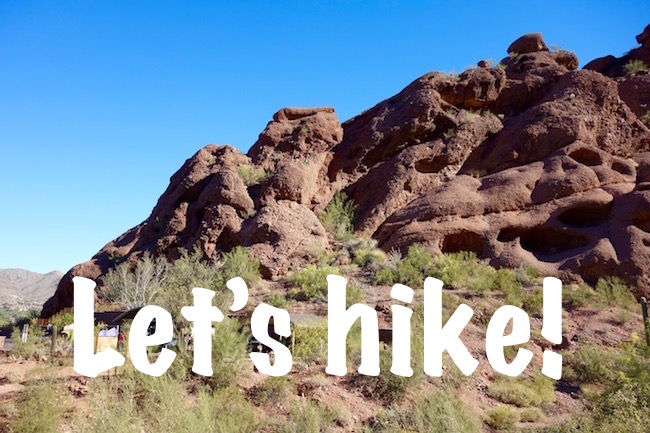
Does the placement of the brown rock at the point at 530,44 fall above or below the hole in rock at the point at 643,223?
above

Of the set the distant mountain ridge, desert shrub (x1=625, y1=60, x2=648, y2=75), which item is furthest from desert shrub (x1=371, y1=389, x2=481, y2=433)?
the distant mountain ridge

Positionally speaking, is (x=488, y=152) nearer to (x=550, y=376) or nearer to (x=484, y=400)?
(x=550, y=376)

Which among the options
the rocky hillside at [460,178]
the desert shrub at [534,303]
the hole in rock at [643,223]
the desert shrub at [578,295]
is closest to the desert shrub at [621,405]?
the desert shrub at [534,303]

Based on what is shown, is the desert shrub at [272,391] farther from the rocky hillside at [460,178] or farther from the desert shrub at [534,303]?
the rocky hillside at [460,178]

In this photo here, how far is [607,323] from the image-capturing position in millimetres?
12664

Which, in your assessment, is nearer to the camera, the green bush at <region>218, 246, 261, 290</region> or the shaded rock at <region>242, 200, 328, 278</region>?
the green bush at <region>218, 246, 261, 290</region>

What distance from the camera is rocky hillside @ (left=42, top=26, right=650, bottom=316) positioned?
1761 cm

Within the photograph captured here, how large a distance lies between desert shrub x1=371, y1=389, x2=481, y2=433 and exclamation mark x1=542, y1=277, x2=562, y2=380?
3.59m

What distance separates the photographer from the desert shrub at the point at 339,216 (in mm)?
21234

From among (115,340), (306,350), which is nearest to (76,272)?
(115,340)

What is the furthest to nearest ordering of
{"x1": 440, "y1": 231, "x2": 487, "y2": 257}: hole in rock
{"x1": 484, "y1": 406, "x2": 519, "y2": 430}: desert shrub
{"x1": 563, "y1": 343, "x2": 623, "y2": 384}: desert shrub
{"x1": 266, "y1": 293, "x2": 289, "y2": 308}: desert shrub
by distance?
{"x1": 440, "y1": 231, "x2": 487, "y2": 257}: hole in rock
{"x1": 266, "y1": 293, "x2": 289, "y2": 308}: desert shrub
{"x1": 563, "y1": 343, "x2": 623, "y2": 384}: desert shrub
{"x1": 484, "y1": 406, "x2": 519, "y2": 430}: desert shrub

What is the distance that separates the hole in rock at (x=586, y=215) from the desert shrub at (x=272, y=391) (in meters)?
13.6

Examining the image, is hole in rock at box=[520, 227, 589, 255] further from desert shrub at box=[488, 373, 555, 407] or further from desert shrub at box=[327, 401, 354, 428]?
desert shrub at box=[327, 401, 354, 428]

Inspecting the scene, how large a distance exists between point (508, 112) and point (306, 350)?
768 inches
